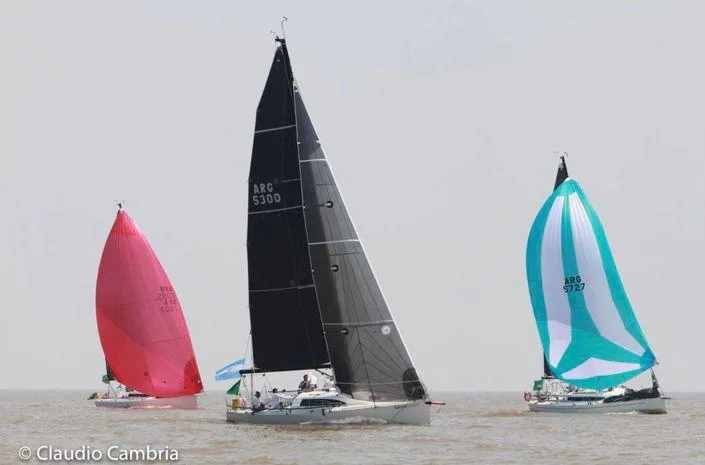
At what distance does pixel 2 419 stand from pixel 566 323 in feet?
99.8

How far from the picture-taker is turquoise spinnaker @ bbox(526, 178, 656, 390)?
7025 centimetres

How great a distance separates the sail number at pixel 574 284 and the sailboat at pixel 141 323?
826 inches

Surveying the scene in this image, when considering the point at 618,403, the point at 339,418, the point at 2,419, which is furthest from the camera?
the point at 2,419

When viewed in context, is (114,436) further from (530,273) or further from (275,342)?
→ (530,273)

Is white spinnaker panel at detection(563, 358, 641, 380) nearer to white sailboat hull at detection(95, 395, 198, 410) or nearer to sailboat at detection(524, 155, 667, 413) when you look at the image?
sailboat at detection(524, 155, 667, 413)

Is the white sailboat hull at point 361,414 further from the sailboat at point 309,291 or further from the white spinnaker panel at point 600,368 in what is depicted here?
the white spinnaker panel at point 600,368

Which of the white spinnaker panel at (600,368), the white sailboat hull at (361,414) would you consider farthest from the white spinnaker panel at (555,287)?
the white sailboat hull at (361,414)

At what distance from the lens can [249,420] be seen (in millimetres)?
56656

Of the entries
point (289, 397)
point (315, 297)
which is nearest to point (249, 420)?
point (289, 397)

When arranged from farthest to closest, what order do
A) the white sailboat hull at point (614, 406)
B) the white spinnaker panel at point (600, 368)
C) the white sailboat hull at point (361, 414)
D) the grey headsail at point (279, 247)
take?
the white spinnaker panel at point (600, 368) < the white sailboat hull at point (614, 406) < the grey headsail at point (279, 247) < the white sailboat hull at point (361, 414)

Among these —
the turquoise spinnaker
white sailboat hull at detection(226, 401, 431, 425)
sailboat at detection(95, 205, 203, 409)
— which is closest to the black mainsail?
white sailboat hull at detection(226, 401, 431, 425)

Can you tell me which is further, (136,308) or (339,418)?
(136,308)

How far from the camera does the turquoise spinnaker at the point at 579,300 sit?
2766 inches

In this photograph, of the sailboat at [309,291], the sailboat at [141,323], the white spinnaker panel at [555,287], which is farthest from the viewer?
the sailboat at [141,323]
